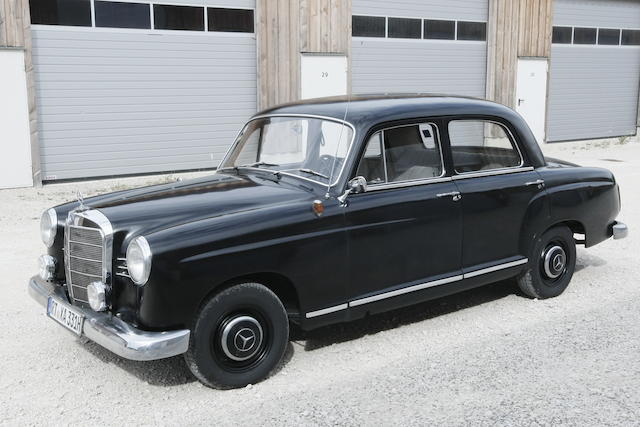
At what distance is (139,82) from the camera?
12.9m

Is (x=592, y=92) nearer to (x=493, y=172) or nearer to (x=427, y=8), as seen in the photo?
(x=427, y=8)

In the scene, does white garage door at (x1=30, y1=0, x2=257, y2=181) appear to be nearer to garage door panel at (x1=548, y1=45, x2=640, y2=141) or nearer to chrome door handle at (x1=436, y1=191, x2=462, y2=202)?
chrome door handle at (x1=436, y1=191, x2=462, y2=202)

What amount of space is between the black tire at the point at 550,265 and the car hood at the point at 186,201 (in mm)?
2243

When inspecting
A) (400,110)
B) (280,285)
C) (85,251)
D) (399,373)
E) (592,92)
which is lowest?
(399,373)

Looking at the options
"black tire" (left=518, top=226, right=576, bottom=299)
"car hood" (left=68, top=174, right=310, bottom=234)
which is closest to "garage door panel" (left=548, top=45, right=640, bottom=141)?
"black tire" (left=518, top=226, right=576, bottom=299)

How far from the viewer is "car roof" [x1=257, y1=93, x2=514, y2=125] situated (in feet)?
15.9

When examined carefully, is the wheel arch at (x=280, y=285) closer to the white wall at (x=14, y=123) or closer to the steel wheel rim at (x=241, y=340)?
the steel wheel rim at (x=241, y=340)

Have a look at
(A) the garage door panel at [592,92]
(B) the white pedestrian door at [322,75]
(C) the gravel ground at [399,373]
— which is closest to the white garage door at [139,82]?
(B) the white pedestrian door at [322,75]

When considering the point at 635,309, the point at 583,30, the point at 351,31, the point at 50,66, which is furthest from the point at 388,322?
the point at 583,30

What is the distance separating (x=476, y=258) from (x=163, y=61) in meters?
9.48

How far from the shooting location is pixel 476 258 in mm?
5230

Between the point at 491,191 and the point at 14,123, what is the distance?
30.5 feet

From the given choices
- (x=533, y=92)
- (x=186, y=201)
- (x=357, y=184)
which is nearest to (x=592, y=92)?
(x=533, y=92)

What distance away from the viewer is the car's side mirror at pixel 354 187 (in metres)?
4.49
